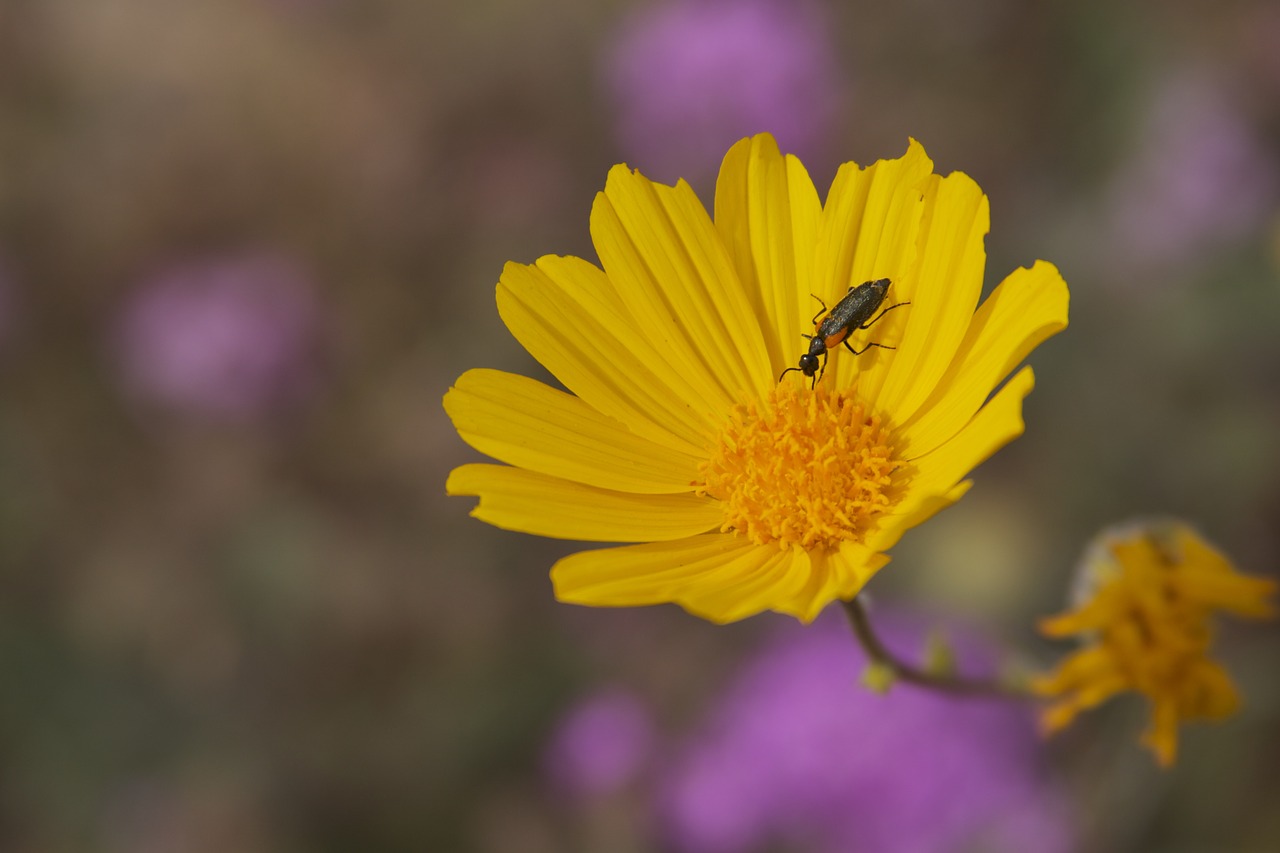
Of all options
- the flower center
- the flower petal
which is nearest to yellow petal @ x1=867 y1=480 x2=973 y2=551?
the flower petal

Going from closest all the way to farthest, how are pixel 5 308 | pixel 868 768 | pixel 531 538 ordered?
pixel 868 768
pixel 531 538
pixel 5 308

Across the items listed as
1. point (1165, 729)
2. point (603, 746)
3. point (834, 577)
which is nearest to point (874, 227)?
point (834, 577)

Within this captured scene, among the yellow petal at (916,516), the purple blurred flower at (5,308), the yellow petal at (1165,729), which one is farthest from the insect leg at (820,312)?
the purple blurred flower at (5,308)

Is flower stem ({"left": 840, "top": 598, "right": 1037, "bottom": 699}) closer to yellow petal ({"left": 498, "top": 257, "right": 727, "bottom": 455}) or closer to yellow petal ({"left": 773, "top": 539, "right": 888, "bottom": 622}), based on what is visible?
yellow petal ({"left": 773, "top": 539, "right": 888, "bottom": 622})

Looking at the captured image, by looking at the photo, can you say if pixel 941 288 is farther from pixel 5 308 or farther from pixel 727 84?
pixel 5 308

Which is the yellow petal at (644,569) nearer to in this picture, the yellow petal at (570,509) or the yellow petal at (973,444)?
the yellow petal at (570,509)

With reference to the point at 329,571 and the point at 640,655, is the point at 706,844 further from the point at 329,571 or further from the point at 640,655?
the point at 329,571

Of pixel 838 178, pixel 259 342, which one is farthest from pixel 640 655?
pixel 838 178
